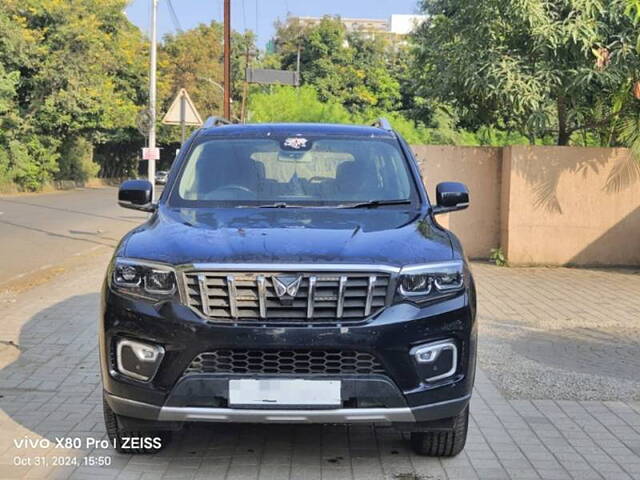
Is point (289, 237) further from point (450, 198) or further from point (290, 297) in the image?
point (450, 198)

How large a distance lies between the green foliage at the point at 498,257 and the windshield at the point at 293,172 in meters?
7.75

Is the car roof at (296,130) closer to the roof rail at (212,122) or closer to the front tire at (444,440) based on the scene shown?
the roof rail at (212,122)

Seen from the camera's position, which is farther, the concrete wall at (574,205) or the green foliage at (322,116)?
the green foliage at (322,116)

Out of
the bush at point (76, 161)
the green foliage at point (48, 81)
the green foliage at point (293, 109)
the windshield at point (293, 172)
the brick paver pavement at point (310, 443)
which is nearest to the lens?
the brick paver pavement at point (310, 443)

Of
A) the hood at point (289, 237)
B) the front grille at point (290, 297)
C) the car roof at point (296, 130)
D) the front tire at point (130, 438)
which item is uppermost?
the car roof at point (296, 130)

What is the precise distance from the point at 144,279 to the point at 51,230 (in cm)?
1581

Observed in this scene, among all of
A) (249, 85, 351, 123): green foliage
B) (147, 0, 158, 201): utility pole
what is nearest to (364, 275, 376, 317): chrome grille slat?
(147, 0, 158, 201): utility pole

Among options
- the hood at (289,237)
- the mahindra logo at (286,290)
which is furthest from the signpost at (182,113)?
the mahindra logo at (286,290)

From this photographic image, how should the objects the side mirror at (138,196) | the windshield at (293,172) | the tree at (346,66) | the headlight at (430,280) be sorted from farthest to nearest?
the tree at (346,66), the side mirror at (138,196), the windshield at (293,172), the headlight at (430,280)

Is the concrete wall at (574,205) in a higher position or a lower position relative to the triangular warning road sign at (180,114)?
lower

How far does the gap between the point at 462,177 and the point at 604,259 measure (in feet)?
A: 8.57

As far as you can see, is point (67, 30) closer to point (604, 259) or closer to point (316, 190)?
point (604, 259)

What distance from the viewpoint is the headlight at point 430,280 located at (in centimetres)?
382

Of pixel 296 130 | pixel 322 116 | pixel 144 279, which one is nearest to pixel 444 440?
pixel 144 279
